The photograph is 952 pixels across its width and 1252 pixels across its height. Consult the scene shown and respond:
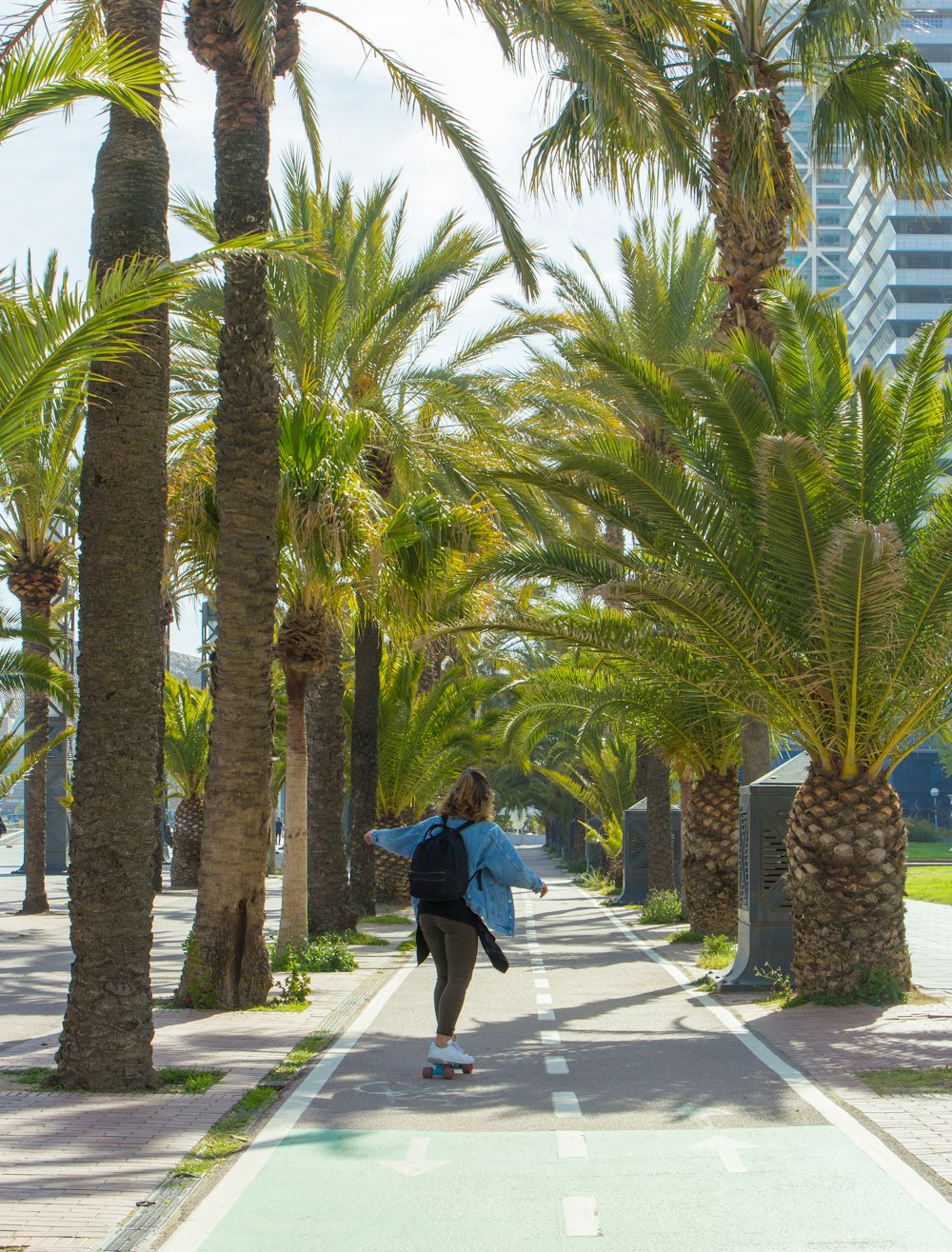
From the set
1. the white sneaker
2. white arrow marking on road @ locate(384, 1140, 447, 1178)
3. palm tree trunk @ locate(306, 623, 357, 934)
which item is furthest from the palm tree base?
white arrow marking on road @ locate(384, 1140, 447, 1178)

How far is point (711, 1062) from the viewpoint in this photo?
8.62 m

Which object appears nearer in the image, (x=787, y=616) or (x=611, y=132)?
(x=787, y=616)

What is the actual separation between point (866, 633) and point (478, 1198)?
6.52 m

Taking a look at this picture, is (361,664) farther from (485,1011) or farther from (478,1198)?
(478,1198)

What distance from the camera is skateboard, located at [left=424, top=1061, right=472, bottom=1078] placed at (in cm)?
811

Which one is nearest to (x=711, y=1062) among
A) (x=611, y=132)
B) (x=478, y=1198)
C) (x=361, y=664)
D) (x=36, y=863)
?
(x=478, y=1198)

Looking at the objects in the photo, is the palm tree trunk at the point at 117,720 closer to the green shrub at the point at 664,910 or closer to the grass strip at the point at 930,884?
the green shrub at the point at 664,910

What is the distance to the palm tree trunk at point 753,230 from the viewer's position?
15148 millimetres

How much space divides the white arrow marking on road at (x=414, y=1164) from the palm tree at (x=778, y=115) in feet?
33.7

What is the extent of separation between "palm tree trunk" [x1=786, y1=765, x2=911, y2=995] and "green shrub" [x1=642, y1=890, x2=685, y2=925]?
1092 cm

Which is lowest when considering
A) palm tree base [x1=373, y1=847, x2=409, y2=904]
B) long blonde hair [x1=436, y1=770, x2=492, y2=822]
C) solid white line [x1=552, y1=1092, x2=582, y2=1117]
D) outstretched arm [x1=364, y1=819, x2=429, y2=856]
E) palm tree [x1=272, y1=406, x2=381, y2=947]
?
solid white line [x1=552, y1=1092, x2=582, y2=1117]

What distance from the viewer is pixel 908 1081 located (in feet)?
25.1

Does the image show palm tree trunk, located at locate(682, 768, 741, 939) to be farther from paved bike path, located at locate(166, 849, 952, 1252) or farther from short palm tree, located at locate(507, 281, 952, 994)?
paved bike path, located at locate(166, 849, 952, 1252)

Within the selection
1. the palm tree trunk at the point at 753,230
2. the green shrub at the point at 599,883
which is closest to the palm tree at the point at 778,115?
the palm tree trunk at the point at 753,230
